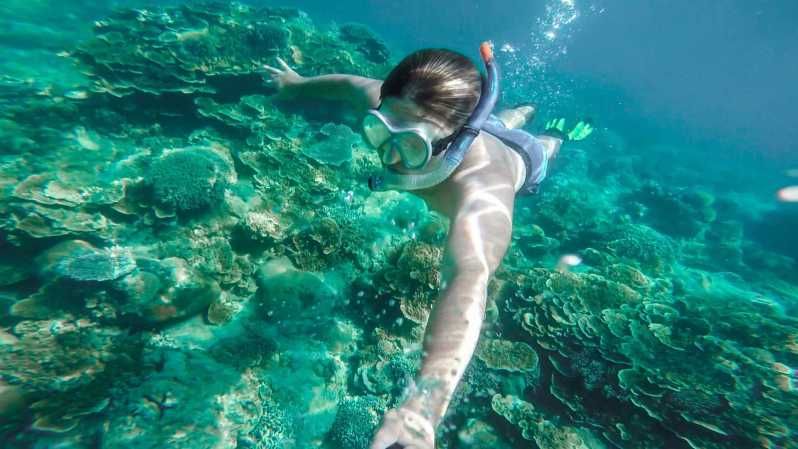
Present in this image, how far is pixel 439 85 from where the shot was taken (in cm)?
195

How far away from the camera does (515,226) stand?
8.41m

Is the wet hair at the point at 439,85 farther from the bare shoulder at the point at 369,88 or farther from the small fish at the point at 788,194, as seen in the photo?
the small fish at the point at 788,194

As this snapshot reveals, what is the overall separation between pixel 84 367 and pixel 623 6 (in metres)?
99.4

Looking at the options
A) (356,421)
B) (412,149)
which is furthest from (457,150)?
(356,421)

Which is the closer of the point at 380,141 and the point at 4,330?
the point at 380,141

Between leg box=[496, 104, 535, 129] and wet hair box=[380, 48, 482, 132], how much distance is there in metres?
4.52

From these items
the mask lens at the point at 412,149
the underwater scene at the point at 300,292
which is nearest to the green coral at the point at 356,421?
the underwater scene at the point at 300,292

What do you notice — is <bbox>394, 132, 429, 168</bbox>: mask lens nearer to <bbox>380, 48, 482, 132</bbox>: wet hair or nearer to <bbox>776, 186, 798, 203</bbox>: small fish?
<bbox>380, 48, 482, 132</bbox>: wet hair

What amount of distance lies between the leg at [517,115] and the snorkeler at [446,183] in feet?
13.2

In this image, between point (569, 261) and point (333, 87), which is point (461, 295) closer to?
point (333, 87)

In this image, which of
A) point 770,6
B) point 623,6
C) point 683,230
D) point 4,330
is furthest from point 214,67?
point 623,6

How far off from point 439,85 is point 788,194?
38.4 metres

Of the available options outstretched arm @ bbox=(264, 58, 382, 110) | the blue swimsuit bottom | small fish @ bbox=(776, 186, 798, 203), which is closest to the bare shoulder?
outstretched arm @ bbox=(264, 58, 382, 110)

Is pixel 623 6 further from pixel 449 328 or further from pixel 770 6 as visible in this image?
pixel 449 328
